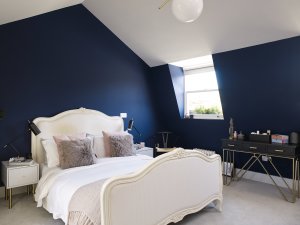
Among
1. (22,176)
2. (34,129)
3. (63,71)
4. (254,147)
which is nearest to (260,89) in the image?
(254,147)

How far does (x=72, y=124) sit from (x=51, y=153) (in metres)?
0.76

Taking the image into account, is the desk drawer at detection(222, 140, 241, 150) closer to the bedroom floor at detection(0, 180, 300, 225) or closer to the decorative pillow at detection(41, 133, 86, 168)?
the bedroom floor at detection(0, 180, 300, 225)

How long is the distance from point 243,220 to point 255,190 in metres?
1.19

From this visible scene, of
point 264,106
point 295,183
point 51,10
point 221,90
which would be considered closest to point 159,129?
point 221,90

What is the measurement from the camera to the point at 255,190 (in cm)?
378

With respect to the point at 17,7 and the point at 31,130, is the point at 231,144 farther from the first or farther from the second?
the point at 17,7

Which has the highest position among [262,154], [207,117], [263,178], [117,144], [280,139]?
[207,117]

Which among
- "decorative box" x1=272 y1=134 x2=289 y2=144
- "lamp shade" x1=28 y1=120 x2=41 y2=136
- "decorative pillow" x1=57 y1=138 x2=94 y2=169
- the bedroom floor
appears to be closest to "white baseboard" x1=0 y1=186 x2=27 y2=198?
the bedroom floor

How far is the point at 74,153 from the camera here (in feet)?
10.3

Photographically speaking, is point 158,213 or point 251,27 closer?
point 158,213

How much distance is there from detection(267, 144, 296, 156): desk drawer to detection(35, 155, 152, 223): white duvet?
1.97 metres

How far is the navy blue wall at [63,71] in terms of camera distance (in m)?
3.53

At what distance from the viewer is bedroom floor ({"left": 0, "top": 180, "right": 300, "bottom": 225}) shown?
2734 millimetres

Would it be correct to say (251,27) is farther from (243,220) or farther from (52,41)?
(52,41)
